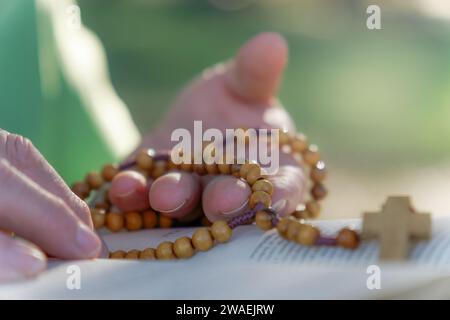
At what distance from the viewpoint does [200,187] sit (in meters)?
0.63

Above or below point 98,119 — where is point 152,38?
above

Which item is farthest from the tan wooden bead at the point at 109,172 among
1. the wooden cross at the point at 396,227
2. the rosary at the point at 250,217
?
the wooden cross at the point at 396,227

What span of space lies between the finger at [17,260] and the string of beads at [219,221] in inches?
4.3

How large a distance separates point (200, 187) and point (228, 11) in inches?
54.5

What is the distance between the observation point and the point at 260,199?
570 millimetres

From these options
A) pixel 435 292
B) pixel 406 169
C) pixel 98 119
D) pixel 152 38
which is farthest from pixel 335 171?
pixel 435 292

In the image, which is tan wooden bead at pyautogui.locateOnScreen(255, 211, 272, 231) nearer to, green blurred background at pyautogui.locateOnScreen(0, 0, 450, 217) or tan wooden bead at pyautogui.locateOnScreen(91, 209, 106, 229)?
tan wooden bead at pyautogui.locateOnScreen(91, 209, 106, 229)

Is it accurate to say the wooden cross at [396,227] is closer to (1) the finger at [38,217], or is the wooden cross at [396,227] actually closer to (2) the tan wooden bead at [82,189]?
(1) the finger at [38,217]

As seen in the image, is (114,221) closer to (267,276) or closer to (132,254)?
(132,254)

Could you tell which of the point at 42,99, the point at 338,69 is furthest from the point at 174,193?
the point at 338,69

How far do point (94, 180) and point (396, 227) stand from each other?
36 centimetres

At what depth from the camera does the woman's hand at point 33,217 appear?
449mm

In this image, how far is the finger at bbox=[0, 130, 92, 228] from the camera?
19.8 inches

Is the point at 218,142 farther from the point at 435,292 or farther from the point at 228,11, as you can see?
the point at 228,11
